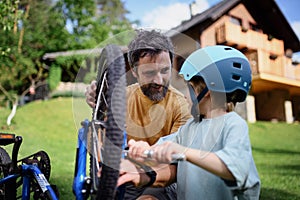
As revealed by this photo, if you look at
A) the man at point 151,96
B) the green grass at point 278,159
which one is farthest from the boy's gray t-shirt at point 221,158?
the green grass at point 278,159

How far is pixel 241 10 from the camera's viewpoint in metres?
17.5

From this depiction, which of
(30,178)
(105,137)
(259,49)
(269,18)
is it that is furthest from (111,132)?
(269,18)

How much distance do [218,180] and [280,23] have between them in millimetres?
18834

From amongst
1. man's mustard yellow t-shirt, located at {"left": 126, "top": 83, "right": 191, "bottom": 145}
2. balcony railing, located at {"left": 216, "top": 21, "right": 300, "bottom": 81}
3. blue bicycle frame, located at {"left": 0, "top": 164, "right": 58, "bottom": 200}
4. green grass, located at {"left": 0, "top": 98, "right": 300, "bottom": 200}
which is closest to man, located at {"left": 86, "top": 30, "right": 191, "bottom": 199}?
man's mustard yellow t-shirt, located at {"left": 126, "top": 83, "right": 191, "bottom": 145}

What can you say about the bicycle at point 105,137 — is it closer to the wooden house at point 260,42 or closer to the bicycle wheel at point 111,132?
the bicycle wheel at point 111,132

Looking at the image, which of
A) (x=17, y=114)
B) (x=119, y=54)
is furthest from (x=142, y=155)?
(x=17, y=114)

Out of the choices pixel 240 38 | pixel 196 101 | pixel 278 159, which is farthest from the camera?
pixel 240 38

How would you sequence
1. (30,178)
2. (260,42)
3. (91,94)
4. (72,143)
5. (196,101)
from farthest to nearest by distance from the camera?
(260,42) < (72,143) < (30,178) < (91,94) < (196,101)

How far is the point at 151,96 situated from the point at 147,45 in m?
0.33

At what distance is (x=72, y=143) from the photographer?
9391 mm

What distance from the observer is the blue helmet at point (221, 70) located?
5.21 feet

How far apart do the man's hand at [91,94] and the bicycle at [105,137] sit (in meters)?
0.09

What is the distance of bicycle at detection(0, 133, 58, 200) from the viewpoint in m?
1.89

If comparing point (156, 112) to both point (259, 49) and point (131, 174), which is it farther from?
point (259, 49)
